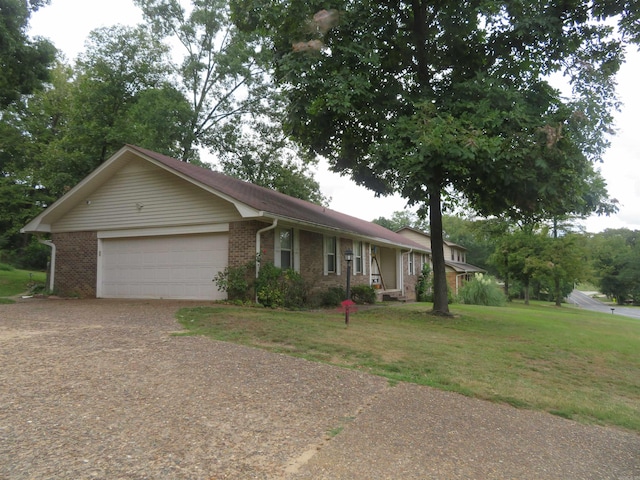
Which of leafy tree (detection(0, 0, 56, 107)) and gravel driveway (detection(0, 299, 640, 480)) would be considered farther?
leafy tree (detection(0, 0, 56, 107))

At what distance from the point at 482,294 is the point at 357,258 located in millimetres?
8920

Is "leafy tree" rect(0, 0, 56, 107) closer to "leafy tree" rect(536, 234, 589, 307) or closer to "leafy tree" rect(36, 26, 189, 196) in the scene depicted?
"leafy tree" rect(36, 26, 189, 196)

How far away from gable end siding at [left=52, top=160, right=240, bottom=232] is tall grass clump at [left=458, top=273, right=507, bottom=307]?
1574 centimetres

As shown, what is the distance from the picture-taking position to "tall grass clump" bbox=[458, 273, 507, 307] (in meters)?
22.5

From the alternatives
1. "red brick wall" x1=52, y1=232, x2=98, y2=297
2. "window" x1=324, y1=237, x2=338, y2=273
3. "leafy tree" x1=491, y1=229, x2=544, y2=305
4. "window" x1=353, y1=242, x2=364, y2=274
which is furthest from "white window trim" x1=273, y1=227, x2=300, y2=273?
"leafy tree" x1=491, y1=229, x2=544, y2=305

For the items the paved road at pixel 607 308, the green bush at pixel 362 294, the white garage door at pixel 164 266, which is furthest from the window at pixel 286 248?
the paved road at pixel 607 308

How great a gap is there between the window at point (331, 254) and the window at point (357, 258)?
1.63 m

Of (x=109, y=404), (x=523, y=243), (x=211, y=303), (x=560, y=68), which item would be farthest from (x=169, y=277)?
(x=523, y=243)

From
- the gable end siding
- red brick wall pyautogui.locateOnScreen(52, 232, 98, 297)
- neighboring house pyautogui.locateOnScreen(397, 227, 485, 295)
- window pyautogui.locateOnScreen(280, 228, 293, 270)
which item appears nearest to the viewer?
the gable end siding

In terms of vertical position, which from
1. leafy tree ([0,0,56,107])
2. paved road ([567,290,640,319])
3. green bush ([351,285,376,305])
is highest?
leafy tree ([0,0,56,107])

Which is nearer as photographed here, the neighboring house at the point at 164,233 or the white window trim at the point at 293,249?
the neighboring house at the point at 164,233

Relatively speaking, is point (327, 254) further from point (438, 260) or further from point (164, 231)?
point (164, 231)

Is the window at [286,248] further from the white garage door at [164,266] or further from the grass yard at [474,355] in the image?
the grass yard at [474,355]

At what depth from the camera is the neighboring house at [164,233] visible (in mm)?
11836
